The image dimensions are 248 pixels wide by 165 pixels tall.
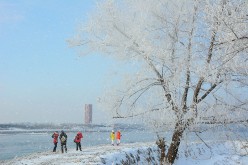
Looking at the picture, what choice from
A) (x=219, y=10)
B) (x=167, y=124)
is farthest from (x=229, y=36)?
(x=167, y=124)

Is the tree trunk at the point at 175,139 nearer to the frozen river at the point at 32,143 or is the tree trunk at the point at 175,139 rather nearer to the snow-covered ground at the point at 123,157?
the snow-covered ground at the point at 123,157

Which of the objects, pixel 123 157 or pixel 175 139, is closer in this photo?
pixel 175 139

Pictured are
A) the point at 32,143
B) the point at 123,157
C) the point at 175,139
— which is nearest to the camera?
the point at 175,139

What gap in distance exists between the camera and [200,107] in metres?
10.6

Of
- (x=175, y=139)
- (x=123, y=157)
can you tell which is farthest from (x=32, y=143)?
(x=175, y=139)

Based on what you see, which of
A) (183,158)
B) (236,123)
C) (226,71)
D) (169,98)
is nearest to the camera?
(226,71)

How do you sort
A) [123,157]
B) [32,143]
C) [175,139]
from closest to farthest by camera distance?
[175,139]
[123,157]
[32,143]

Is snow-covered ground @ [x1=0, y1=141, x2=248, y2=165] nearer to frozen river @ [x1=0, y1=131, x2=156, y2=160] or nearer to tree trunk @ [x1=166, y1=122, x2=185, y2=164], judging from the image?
frozen river @ [x1=0, y1=131, x2=156, y2=160]

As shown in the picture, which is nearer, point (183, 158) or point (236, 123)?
point (236, 123)

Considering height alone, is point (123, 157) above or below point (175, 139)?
below

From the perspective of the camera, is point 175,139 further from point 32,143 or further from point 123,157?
point 32,143

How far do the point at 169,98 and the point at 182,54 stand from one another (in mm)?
1347

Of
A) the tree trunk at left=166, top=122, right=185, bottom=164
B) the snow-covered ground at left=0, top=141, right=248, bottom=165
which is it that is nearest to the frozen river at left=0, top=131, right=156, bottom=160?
the snow-covered ground at left=0, top=141, right=248, bottom=165

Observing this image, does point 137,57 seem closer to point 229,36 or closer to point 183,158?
point 229,36
